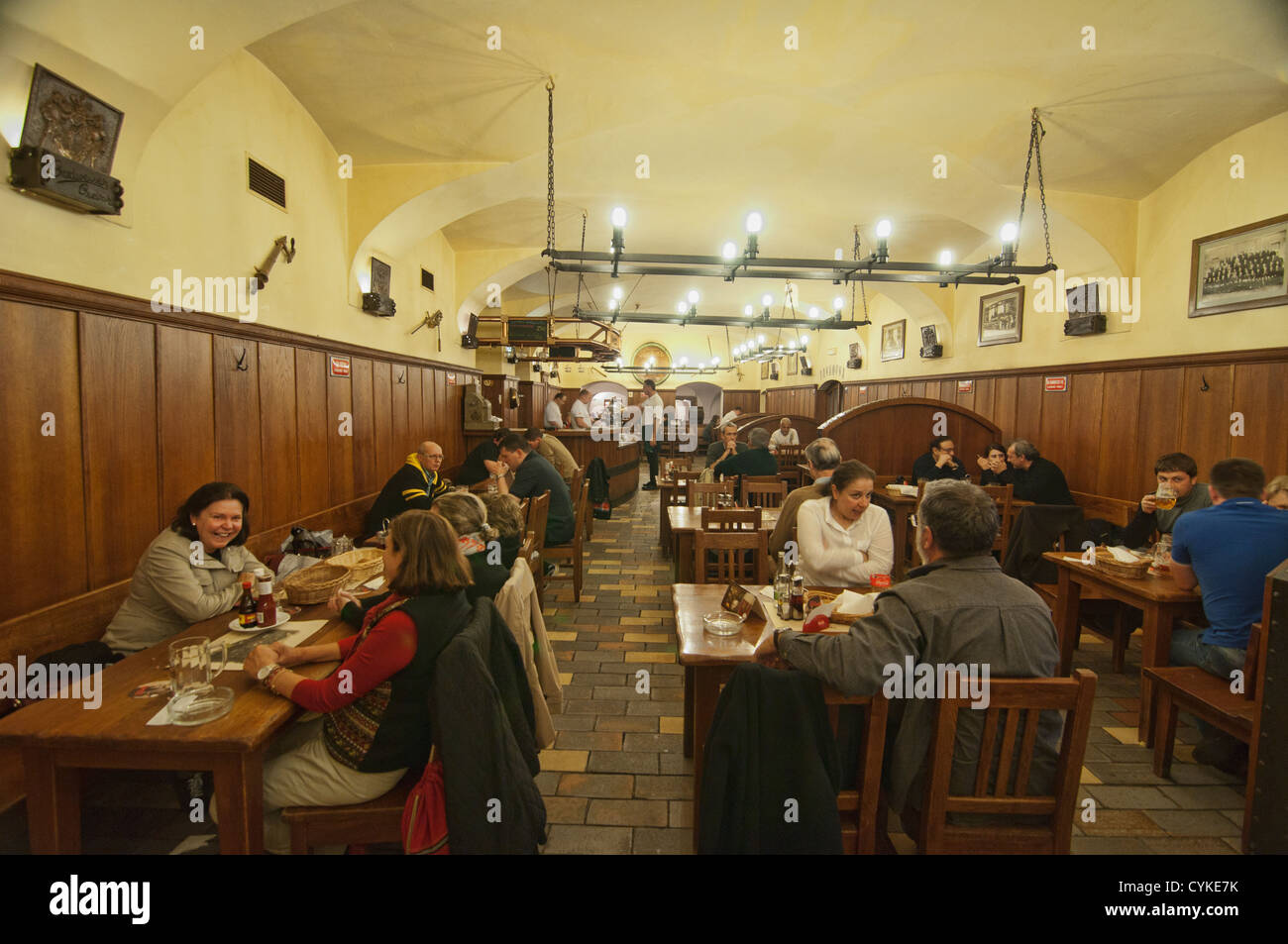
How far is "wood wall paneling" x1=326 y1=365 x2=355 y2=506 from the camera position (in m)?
5.16

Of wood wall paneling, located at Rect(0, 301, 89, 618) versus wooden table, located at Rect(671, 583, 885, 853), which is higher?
wood wall paneling, located at Rect(0, 301, 89, 618)

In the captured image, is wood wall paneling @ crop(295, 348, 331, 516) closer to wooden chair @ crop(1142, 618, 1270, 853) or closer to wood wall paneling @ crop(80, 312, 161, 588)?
wood wall paneling @ crop(80, 312, 161, 588)

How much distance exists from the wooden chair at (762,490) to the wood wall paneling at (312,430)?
371cm

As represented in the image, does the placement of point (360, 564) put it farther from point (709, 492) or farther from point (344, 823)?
point (709, 492)

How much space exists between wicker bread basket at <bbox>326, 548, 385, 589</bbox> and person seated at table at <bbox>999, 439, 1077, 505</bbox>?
5587mm

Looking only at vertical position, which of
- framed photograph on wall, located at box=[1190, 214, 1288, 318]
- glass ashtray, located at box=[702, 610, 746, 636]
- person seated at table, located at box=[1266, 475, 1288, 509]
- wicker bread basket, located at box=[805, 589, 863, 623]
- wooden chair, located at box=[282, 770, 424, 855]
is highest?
framed photograph on wall, located at box=[1190, 214, 1288, 318]

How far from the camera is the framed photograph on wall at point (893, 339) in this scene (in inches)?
419

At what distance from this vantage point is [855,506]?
306 centimetres

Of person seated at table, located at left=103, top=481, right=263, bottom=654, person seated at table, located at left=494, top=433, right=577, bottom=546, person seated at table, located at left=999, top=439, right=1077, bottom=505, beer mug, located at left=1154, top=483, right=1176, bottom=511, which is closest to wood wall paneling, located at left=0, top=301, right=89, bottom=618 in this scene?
person seated at table, located at left=103, top=481, right=263, bottom=654

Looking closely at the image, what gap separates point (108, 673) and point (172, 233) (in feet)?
8.47

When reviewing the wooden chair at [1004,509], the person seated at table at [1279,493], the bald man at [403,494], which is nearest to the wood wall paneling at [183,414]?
the bald man at [403,494]

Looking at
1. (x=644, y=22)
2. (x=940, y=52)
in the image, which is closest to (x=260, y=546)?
(x=644, y=22)

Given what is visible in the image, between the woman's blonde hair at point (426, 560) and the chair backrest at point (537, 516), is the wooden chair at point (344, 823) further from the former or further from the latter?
the chair backrest at point (537, 516)
